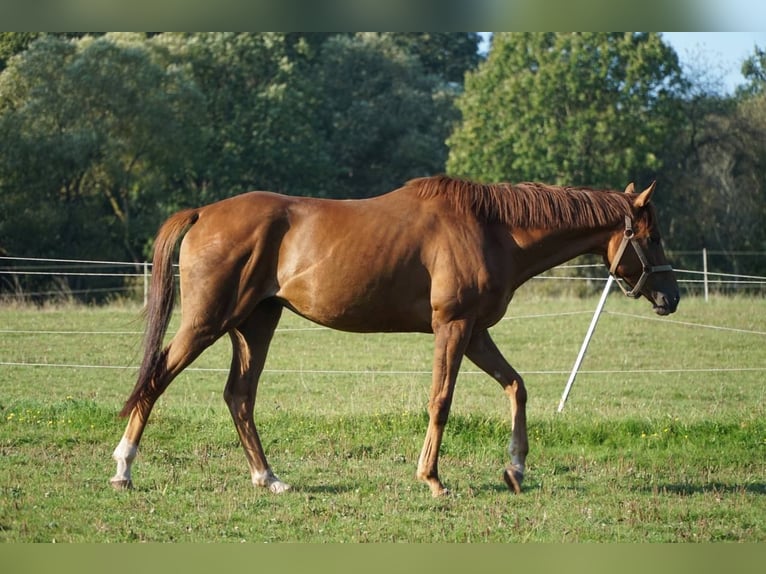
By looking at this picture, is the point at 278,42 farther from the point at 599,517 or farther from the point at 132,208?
the point at 599,517

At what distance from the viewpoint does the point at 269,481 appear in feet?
23.2

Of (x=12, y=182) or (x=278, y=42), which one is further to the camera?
(x=278, y=42)

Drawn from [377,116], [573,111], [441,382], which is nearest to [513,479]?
[441,382]

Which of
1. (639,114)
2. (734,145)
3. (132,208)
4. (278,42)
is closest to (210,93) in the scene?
(278,42)

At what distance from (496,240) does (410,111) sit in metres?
35.3

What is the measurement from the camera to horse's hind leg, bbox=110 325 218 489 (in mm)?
6871

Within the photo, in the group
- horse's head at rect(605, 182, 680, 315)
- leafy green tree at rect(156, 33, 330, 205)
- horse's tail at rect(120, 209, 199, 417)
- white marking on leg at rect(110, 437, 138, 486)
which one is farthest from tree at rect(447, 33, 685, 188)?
white marking on leg at rect(110, 437, 138, 486)

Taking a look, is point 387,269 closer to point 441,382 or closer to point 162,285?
point 441,382

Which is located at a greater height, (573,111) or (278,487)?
(278,487)

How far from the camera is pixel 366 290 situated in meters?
7.07

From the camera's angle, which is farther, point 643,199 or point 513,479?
point 643,199

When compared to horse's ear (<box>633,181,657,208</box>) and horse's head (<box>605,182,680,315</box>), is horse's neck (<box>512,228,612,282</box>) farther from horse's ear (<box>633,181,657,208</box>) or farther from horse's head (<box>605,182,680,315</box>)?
horse's ear (<box>633,181,657,208</box>)

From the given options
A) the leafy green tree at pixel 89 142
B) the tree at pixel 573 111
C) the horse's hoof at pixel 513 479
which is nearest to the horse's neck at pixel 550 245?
the horse's hoof at pixel 513 479

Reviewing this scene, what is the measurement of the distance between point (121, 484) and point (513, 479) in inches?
113
